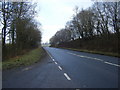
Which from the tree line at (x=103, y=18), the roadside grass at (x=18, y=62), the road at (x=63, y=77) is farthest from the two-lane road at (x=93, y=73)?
the tree line at (x=103, y=18)

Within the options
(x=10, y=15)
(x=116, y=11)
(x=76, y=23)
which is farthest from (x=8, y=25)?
(x=76, y=23)

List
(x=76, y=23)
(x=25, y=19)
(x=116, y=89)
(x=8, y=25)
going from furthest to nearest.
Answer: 1. (x=76, y=23)
2. (x=25, y=19)
3. (x=8, y=25)
4. (x=116, y=89)

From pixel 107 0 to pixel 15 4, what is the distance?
24349mm

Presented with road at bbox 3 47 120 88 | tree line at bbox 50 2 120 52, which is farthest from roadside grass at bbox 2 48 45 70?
tree line at bbox 50 2 120 52

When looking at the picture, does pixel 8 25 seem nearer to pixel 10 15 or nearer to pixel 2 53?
pixel 10 15

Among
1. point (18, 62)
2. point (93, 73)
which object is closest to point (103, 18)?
point (18, 62)

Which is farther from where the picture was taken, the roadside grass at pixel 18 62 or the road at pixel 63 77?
the roadside grass at pixel 18 62

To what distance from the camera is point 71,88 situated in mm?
6395

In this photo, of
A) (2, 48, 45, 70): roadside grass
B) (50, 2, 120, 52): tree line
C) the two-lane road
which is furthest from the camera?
(50, 2, 120, 52): tree line

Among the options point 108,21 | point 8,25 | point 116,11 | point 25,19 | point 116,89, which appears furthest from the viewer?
point 108,21

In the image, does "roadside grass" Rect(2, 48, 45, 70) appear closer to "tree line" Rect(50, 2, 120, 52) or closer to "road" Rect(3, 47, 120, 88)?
"road" Rect(3, 47, 120, 88)

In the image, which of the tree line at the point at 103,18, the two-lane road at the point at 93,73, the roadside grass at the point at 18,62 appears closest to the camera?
the two-lane road at the point at 93,73

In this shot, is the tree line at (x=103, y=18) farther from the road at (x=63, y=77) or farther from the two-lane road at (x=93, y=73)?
the road at (x=63, y=77)

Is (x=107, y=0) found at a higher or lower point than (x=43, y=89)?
higher
